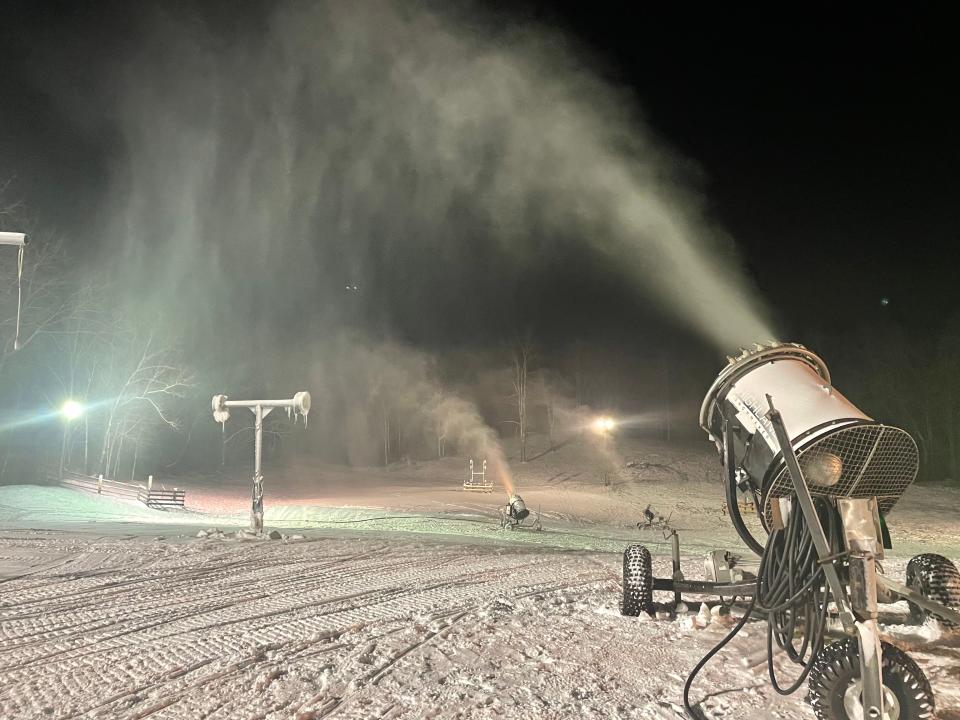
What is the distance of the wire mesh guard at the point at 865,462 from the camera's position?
4.38 metres

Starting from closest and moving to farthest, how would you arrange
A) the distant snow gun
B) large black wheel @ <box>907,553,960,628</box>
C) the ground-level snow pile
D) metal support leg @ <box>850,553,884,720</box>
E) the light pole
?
metal support leg @ <box>850,553,884,720</box>, the ground-level snow pile, large black wheel @ <box>907,553,960,628</box>, the distant snow gun, the light pole

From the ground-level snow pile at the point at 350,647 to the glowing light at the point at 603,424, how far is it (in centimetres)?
4713

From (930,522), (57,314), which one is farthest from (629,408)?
(57,314)

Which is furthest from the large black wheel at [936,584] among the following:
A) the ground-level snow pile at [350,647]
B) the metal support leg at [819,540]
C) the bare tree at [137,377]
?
the bare tree at [137,377]

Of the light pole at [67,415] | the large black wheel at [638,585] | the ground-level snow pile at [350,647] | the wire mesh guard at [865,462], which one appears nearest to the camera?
the ground-level snow pile at [350,647]

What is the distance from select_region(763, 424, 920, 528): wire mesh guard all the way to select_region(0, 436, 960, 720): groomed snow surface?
58.5 inches

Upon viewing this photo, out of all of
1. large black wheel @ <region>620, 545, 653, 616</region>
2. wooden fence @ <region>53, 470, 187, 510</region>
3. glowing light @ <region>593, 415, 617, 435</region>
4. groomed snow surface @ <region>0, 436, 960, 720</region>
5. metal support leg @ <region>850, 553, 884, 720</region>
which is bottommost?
wooden fence @ <region>53, 470, 187, 510</region>

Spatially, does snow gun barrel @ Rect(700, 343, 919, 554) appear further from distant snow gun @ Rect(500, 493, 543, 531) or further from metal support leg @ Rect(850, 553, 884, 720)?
distant snow gun @ Rect(500, 493, 543, 531)

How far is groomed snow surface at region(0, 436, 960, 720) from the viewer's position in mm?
4246

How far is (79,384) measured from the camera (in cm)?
3562

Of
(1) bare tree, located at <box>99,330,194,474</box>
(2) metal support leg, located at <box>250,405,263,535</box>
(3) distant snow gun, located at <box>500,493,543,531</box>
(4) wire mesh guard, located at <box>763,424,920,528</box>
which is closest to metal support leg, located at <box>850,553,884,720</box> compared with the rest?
(4) wire mesh guard, located at <box>763,424,920,528</box>

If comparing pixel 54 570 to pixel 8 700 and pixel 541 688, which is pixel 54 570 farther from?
pixel 541 688

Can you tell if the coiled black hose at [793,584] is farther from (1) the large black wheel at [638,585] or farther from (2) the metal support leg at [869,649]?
(1) the large black wheel at [638,585]

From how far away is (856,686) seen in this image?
3537 millimetres
